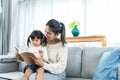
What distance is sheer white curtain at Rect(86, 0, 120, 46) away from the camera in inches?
129

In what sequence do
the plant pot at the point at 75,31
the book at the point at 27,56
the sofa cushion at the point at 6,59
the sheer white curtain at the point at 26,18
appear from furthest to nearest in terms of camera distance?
the sheer white curtain at the point at 26,18 → the plant pot at the point at 75,31 → the sofa cushion at the point at 6,59 → the book at the point at 27,56

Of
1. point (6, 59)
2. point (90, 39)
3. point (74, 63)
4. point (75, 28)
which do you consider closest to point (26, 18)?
point (75, 28)

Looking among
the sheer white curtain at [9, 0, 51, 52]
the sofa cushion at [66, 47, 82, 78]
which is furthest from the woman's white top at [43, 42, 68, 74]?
the sheer white curtain at [9, 0, 51, 52]

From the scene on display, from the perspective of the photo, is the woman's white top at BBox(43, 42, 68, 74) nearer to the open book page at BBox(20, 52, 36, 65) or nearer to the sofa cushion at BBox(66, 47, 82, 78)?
the open book page at BBox(20, 52, 36, 65)

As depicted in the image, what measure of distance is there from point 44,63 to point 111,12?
5.00 ft

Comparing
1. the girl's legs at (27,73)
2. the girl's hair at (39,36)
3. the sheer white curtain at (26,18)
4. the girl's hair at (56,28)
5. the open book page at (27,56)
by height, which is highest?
the sheer white curtain at (26,18)

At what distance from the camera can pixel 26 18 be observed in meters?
4.46

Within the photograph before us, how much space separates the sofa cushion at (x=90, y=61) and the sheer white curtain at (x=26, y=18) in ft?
5.84

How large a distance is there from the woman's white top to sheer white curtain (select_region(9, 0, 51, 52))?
1805mm

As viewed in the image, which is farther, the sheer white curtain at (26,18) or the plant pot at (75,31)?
the sheer white curtain at (26,18)

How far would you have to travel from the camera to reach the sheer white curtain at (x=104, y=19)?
10.8 ft

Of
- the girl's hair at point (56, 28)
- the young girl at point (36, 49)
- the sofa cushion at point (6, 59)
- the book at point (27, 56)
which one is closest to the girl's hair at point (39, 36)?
the young girl at point (36, 49)

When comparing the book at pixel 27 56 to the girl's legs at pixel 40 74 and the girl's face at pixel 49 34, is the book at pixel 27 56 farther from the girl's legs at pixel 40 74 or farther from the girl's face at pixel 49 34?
the girl's face at pixel 49 34

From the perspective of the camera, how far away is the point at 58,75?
7.61 feet
